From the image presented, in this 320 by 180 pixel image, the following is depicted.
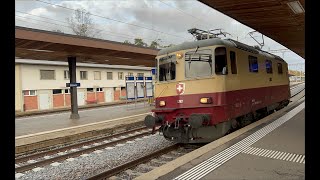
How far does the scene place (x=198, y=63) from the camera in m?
9.14

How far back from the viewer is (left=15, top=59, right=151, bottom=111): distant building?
27.5 m

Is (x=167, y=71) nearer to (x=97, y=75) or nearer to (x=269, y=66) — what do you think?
(x=269, y=66)

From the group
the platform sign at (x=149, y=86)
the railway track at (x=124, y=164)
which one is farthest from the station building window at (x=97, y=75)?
the railway track at (x=124, y=164)

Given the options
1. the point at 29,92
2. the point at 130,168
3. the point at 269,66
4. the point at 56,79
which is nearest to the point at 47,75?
the point at 56,79

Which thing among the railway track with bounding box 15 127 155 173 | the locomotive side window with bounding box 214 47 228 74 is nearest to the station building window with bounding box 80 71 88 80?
the railway track with bounding box 15 127 155 173

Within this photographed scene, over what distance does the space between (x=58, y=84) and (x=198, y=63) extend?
24344mm

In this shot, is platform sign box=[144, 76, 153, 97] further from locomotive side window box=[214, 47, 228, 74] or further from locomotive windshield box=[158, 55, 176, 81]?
locomotive side window box=[214, 47, 228, 74]

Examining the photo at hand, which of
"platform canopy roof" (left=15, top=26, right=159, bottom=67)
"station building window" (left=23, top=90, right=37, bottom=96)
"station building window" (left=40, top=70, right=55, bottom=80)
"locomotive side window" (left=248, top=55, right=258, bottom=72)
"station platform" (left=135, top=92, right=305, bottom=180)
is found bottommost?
"station platform" (left=135, top=92, right=305, bottom=180)

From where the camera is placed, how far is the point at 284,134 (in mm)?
9078

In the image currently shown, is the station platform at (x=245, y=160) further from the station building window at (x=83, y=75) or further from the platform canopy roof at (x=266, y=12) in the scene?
the station building window at (x=83, y=75)

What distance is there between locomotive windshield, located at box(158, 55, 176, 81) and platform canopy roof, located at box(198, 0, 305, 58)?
2099mm
